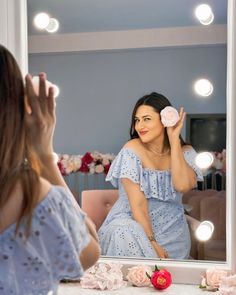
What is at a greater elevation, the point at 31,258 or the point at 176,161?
the point at 176,161

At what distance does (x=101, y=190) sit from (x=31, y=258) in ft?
2.09

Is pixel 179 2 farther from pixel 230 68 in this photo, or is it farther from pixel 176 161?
pixel 176 161

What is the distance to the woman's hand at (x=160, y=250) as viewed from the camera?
125 cm

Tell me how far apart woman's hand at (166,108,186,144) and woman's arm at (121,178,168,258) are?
0.52 feet

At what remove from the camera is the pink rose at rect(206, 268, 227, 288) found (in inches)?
46.5

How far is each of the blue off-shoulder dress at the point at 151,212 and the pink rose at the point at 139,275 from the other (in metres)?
0.04

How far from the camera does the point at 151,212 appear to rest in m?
1.24

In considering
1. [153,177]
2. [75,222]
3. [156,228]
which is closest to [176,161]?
[153,177]

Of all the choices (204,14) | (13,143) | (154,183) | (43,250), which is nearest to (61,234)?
(43,250)

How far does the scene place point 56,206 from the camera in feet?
2.17

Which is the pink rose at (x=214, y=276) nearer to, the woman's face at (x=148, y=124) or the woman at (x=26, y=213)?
the woman's face at (x=148, y=124)

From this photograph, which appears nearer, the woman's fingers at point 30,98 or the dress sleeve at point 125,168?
the woman's fingers at point 30,98

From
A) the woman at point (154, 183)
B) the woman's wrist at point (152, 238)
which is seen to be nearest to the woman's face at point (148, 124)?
the woman at point (154, 183)

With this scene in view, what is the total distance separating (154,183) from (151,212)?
0.26 ft
